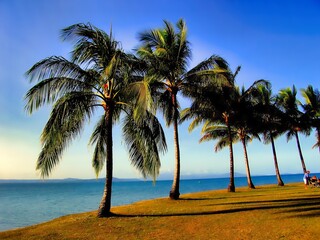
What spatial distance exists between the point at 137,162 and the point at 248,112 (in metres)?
15.4

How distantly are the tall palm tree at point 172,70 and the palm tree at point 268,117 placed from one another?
10.4 meters

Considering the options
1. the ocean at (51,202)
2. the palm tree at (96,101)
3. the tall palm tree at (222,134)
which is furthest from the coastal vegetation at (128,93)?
the ocean at (51,202)

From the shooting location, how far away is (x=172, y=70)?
17.1 metres

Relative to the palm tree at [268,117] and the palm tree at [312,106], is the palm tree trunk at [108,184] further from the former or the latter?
the palm tree at [312,106]

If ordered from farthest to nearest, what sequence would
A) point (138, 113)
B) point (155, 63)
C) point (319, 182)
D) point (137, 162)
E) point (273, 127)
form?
point (273, 127), point (319, 182), point (155, 63), point (137, 162), point (138, 113)

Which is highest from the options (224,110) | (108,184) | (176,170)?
(224,110)

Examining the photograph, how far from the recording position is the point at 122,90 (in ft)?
39.2

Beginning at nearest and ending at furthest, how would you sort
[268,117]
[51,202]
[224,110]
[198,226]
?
[198,226]
[224,110]
[268,117]
[51,202]

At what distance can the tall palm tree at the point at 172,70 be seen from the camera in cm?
1698

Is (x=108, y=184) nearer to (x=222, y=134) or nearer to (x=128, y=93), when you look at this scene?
(x=128, y=93)

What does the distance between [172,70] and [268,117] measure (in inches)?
619

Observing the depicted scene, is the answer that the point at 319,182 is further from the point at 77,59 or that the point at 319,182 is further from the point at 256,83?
the point at 77,59

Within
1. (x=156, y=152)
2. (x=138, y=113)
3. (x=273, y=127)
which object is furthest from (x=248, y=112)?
(x=138, y=113)

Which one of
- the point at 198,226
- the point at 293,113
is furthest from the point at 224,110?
the point at 198,226
